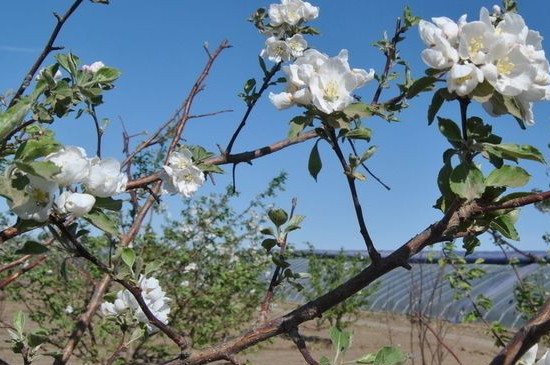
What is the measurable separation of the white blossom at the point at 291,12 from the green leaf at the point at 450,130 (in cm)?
125

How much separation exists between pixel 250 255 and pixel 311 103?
691 cm

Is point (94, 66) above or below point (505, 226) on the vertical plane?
above

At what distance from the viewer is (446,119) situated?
91 cm

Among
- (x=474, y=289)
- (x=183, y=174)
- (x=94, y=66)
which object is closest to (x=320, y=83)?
(x=183, y=174)

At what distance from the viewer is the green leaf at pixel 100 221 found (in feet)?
3.30

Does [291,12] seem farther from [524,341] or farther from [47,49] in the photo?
[524,341]

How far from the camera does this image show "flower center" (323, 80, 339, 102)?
1.02 m

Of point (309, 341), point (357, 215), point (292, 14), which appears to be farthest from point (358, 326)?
point (357, 215)

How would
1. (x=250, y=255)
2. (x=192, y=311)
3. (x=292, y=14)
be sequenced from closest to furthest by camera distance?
(x=292, y=14) → (x=192, y=311) → (x=250, y=255)

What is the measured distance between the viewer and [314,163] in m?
1.15

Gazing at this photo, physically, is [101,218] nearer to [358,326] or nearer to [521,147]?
[521,147]

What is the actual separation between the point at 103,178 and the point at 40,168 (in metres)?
0.13

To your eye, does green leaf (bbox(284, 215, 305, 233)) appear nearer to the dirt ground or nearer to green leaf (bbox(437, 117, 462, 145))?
green leaf (bbox(437, 117, 462, 145))

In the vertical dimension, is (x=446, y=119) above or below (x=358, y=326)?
above
